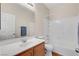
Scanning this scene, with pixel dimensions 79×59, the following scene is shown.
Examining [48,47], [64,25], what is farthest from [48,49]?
[64,25]

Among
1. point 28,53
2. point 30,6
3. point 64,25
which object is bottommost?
point 28,53

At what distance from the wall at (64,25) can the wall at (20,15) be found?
262mm

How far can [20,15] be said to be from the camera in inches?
57.6

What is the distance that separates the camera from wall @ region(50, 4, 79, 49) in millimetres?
1439

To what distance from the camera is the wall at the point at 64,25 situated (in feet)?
4.72

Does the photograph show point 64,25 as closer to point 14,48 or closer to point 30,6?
point 30,6

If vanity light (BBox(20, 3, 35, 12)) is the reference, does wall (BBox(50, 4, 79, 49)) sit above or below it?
below

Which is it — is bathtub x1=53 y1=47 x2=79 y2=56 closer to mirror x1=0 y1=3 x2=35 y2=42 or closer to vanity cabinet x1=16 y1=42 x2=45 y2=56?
vanity cabinet x1=16 y1=42 x2=45 y2=56

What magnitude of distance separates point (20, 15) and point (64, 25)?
0.56 metres

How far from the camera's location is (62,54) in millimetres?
1468

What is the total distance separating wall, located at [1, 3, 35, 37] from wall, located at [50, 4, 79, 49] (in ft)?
0.86

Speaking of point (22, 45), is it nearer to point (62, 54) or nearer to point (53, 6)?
point (62, 54)

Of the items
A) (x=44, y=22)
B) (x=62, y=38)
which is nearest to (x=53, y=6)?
(x=44, y=22)

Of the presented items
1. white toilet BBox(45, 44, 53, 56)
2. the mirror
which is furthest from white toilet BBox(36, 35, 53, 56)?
the mirror
